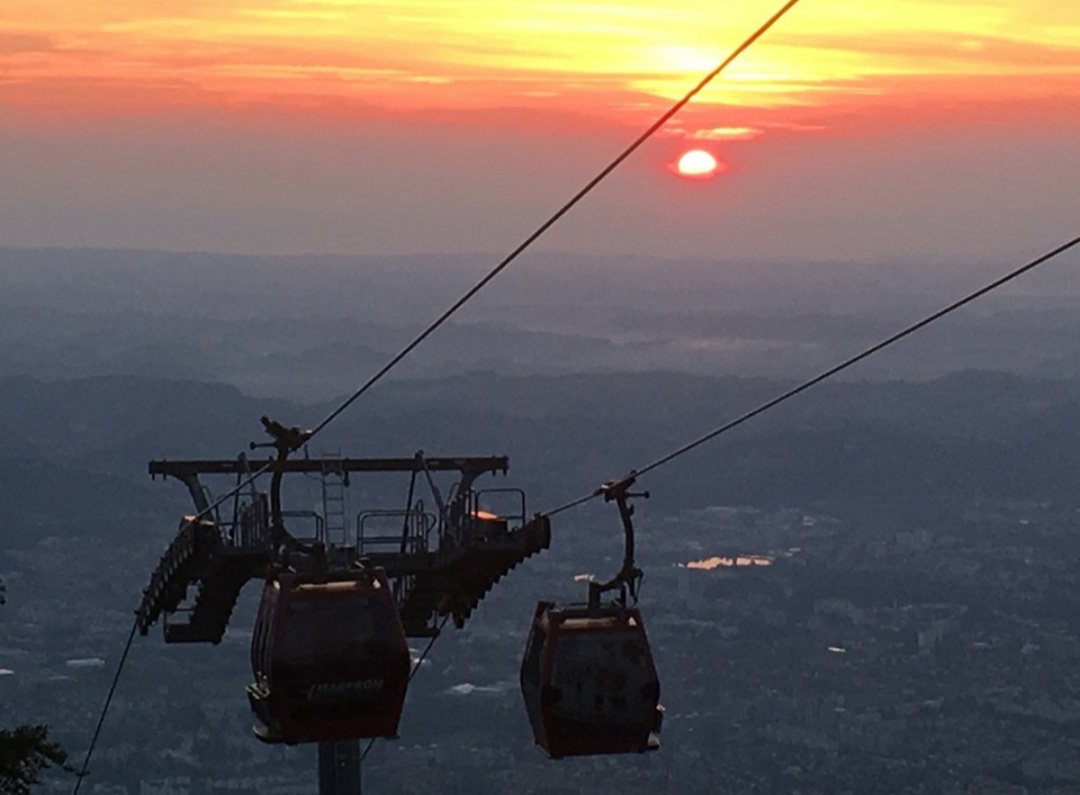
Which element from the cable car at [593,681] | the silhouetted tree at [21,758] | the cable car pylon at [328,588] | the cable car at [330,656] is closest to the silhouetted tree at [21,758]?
the silhouetted tree at [21,758]

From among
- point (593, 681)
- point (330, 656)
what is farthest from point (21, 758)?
point (593, 681)

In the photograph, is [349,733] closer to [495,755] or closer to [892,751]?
[495,755]

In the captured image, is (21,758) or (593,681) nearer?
(593,681)

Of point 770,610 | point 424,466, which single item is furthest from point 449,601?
point 770,610

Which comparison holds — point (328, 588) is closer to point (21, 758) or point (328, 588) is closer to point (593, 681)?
point (593, 681)

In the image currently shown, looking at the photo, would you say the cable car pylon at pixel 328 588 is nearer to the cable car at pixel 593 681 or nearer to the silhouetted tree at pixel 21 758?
the cable car at pixel 593 681

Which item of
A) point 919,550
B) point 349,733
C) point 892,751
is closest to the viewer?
point 349,733
